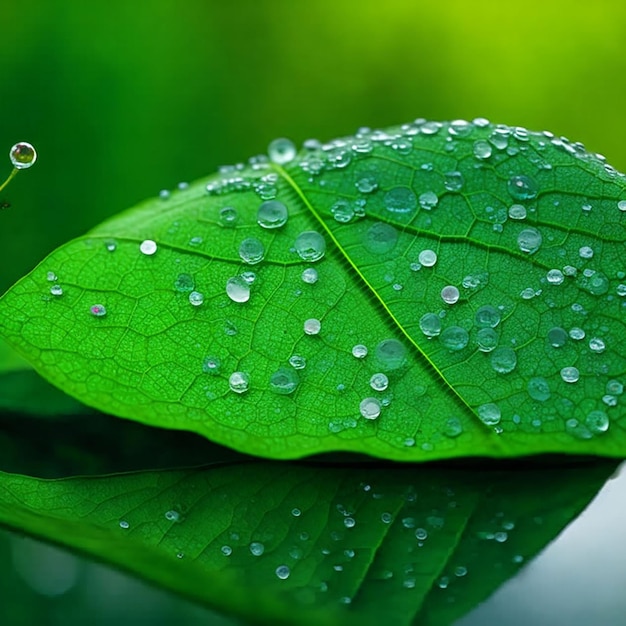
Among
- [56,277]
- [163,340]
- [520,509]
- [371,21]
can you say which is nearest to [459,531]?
[520,509]

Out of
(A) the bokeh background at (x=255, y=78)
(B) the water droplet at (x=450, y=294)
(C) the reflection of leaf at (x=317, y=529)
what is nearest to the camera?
(C) the reflection of leaf at (x=317, y=529)

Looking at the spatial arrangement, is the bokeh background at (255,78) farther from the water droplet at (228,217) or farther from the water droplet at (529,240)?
the water droplet at (529,240)

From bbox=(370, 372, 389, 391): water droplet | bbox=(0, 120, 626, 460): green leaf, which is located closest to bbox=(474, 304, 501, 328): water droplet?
bbox=(0, 120, 626, 460): green leaf

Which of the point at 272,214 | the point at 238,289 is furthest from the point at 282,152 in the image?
the point at 238,289

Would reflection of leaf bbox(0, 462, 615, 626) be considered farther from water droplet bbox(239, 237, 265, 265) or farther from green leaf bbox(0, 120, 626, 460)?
water droplet bbox(239, 237, 265, 265)

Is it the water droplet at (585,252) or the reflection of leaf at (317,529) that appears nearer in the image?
the reflection of leaf at (317,529)

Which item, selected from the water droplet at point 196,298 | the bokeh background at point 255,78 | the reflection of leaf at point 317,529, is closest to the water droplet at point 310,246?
the water droplet at point 196,298

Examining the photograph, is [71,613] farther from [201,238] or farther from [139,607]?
[201,238]
